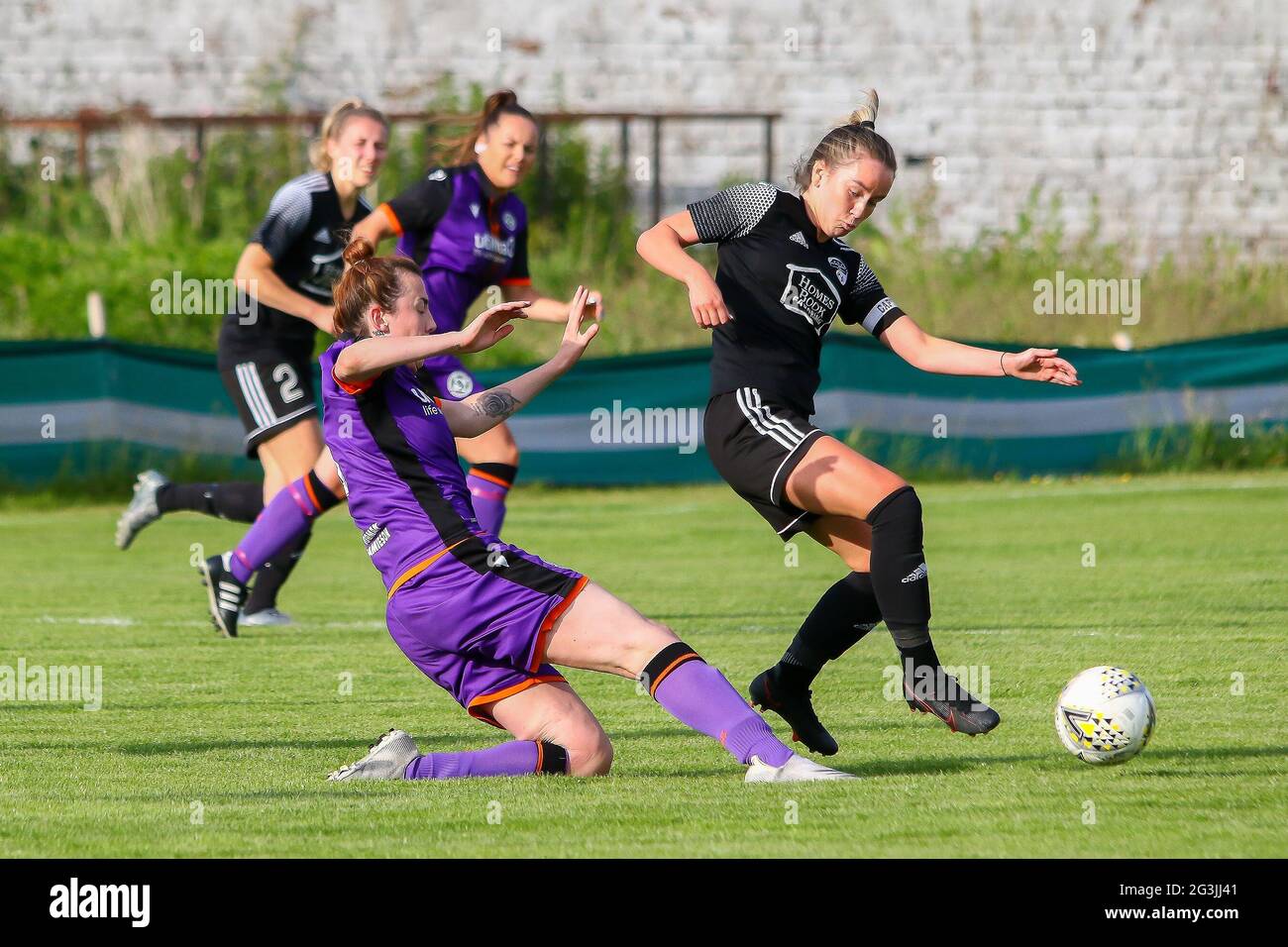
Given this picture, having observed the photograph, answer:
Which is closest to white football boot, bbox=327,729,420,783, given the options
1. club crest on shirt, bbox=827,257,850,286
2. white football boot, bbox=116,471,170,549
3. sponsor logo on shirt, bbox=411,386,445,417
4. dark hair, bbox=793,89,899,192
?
sponsor logo on shirt, bbox=411,386,445,417

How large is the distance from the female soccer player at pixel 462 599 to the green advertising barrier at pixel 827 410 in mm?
9622

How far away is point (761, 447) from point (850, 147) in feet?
3.15

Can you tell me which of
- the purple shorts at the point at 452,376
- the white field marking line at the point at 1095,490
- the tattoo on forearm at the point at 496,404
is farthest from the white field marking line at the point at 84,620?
the white field marking line at the point at 1095,490

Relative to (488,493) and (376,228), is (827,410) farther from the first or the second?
(376,228)

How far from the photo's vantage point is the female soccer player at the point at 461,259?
855 cm

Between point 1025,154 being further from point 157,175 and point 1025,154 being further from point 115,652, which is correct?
point 115,652

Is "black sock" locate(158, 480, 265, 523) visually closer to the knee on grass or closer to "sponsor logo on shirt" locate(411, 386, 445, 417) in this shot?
"sponsor logo on shirt" locate(411, 386, 445, 417)

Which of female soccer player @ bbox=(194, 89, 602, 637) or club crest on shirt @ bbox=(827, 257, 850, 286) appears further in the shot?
female soccer player @ bbox=(194, 89, 602, 637)

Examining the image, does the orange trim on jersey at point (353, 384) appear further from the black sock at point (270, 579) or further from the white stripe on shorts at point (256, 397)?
the white stripe on shorts at point (256, 397)

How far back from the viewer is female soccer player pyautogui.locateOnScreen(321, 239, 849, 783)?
203 inches

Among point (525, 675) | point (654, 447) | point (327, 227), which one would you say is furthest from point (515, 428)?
point (525, 675)

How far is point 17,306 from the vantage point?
776 inches

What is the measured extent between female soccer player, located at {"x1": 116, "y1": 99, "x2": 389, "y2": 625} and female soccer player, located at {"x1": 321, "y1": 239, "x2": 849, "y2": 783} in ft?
10.3

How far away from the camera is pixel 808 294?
19.9 feet
